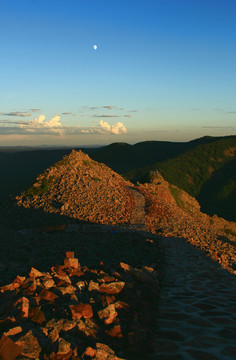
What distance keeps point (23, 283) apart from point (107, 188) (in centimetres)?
2657

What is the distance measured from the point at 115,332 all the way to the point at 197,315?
183cm

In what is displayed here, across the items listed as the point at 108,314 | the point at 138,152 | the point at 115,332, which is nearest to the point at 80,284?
the point at 108,314

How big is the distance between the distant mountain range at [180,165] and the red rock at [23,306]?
46.6 metres

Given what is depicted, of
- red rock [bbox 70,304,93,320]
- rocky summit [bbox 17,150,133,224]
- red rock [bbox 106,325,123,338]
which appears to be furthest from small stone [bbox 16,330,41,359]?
rocky summit [bbox 17,150,133,224]

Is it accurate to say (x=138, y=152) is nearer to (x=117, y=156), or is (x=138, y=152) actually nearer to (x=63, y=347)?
(x=117, y=156)

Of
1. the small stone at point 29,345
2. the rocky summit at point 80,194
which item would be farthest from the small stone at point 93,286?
the rocky summit at point 80,194

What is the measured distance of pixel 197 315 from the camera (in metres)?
5.23

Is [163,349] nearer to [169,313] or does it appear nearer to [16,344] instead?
[169,313]

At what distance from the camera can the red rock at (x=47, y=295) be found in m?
4.62

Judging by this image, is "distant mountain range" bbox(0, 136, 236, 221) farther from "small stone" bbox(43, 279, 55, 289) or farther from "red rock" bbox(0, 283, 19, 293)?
"red rock" bbox(0, 283, 19, 293)

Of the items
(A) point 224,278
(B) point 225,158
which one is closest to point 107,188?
(A) point 224,278

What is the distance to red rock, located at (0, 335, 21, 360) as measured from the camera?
9.85 ft

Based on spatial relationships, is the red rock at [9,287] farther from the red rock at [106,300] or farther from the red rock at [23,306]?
the red rock at [106,300]

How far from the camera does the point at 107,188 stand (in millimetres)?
31734
